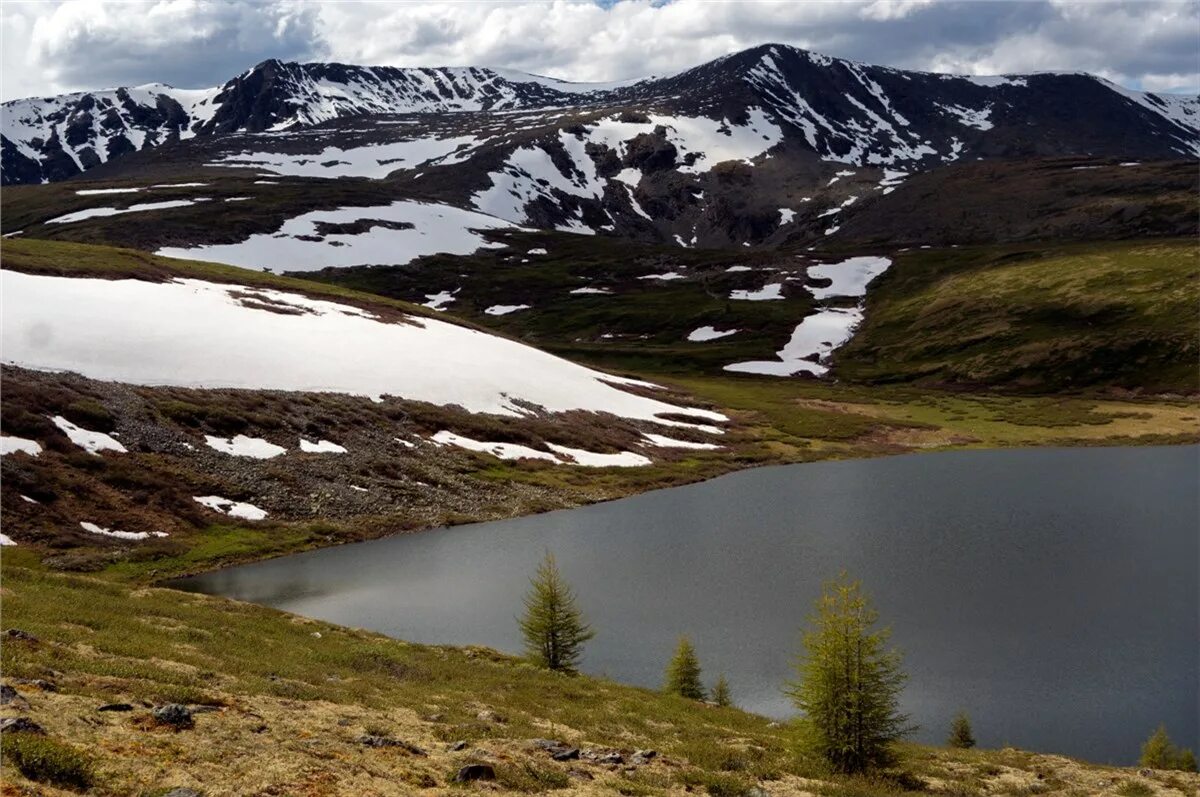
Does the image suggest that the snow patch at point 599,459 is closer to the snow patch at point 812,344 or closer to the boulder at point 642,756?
the boulder at point 642,756

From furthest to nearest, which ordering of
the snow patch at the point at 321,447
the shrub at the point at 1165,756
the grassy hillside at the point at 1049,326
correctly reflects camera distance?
1. the grassy hillside at the point at 1049,326
2. the snow patch at the point at 321,447
3. the shrub at the point at 1165,756

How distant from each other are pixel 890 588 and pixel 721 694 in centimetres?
1828

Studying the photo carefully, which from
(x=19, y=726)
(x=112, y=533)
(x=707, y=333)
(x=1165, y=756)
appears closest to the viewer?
(x=19, y=726)

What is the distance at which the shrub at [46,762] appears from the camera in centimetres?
1295

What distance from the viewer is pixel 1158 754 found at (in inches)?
1196

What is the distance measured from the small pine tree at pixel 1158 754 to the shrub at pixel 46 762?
107 ft

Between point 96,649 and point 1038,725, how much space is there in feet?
108

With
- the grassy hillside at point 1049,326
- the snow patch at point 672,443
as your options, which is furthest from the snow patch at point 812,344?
the snow patch at point 672,443

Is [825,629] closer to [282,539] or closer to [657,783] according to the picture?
[657,783]

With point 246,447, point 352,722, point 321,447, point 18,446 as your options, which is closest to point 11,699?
point 352,722

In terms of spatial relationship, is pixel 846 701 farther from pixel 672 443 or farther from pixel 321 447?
pixel 672 443

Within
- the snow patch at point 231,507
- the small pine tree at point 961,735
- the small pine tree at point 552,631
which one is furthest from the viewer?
the snow patch at point 231,507

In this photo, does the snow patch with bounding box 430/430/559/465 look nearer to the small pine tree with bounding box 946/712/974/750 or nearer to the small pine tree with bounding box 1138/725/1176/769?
the small pine tree with bounding box 946/712/974/750

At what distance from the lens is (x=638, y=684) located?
37344mm
